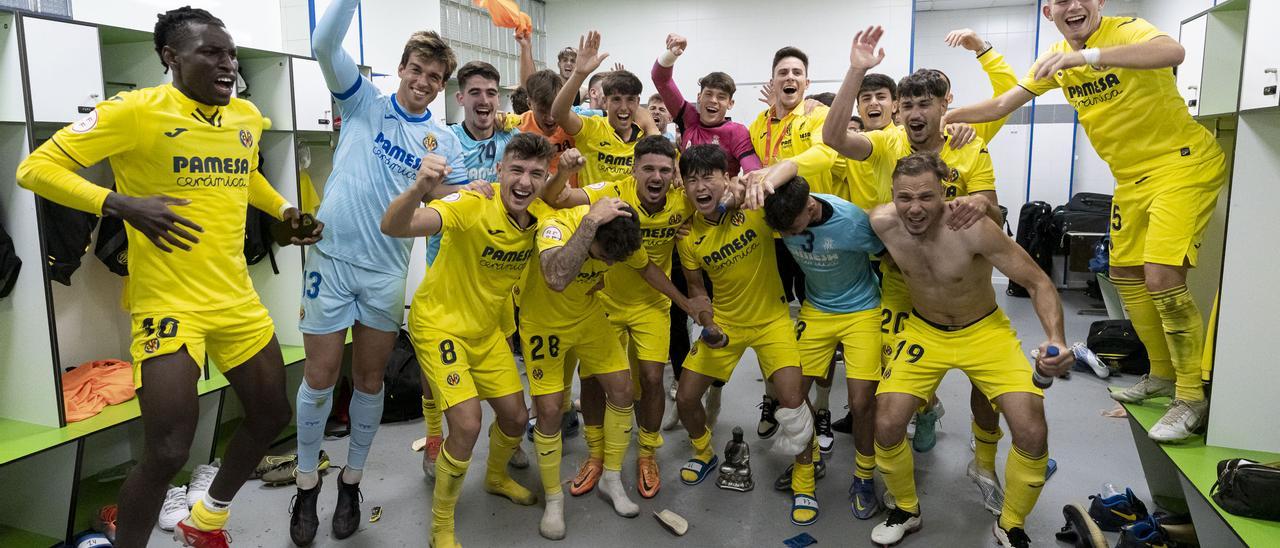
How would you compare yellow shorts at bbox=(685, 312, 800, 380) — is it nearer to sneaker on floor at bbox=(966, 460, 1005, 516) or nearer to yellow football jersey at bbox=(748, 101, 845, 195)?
yellow football jersey at bbox=(748, 101, 845, 195)

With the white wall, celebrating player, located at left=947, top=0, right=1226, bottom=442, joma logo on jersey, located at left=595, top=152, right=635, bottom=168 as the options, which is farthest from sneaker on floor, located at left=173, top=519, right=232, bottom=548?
the white wall

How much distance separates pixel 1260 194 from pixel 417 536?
3230 millimetres

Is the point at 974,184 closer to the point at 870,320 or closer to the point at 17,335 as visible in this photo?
the point at 870,320

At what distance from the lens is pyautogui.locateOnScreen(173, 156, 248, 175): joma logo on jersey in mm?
2350

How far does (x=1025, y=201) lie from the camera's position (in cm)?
857

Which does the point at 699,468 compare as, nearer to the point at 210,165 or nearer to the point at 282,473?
the point at 282,473

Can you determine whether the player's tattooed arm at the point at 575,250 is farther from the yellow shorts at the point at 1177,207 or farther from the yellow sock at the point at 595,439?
the yellow shorts at the point at 1177,207

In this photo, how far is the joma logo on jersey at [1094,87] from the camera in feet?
9.49

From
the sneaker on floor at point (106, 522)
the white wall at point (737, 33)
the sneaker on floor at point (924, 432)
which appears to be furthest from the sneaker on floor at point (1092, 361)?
the sneaker on floor at point (106, 522)

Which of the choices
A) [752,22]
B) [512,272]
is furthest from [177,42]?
[752,22]

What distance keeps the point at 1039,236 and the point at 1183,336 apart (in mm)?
5360

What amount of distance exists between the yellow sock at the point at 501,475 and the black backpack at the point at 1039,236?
19.9 ft

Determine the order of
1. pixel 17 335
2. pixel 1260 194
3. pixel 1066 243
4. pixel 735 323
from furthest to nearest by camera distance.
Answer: pixel 1066 243 → pixel 735 323 → pixel 17 335 → pixel 1260 194

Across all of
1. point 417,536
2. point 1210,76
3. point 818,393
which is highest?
point 1210,76
